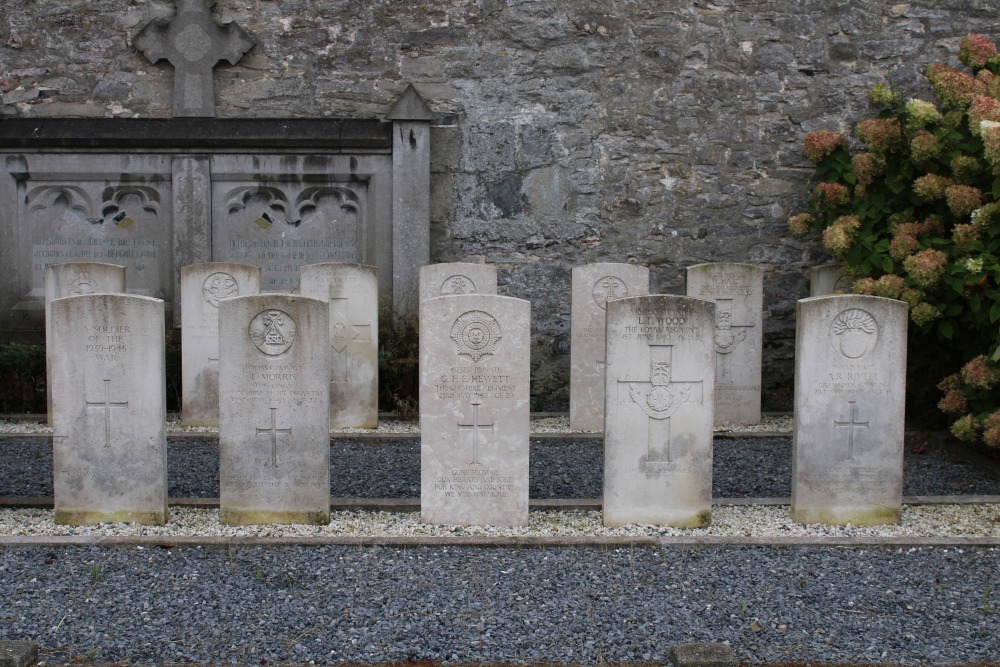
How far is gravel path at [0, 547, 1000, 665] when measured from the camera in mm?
3740

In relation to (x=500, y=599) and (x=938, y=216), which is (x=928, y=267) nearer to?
(x=938, y=216)

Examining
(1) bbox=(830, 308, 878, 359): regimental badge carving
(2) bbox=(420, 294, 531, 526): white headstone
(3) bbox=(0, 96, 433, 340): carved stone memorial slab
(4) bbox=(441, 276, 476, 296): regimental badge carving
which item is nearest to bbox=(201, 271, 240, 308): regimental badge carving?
(3) bbox=(0, 96, 433, 340): carved stone memorial slab

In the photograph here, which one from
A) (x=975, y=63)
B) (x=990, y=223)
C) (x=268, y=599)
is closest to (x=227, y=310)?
(x=268, y=599)

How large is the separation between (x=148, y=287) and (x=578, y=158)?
4235 mm

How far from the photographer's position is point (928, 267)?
7.01 metres

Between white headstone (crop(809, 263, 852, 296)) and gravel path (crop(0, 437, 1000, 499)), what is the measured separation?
1.51 meters

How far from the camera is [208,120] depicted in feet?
31.4

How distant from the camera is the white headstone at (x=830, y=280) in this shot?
8.67 metres

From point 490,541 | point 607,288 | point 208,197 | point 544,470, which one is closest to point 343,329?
point 607,288

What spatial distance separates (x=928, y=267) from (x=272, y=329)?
4.43m

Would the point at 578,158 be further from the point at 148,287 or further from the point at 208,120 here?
the point at 148,287

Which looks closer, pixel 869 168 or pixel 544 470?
pixel 544 470

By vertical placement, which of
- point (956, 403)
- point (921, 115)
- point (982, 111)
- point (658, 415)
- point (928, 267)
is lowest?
point (956, 403)

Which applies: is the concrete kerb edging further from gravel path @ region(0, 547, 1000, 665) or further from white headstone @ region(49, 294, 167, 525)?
white headstone @ region(49, 294, 167, 525)
